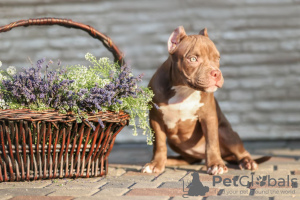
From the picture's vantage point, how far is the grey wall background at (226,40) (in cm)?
608

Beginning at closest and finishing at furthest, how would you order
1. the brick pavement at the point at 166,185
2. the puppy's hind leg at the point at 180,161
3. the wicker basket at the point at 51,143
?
the brick pavement at the point at 166,185 → the wicker basket at the point at 51,143 → the puppy's hind leg at the point at 180,161

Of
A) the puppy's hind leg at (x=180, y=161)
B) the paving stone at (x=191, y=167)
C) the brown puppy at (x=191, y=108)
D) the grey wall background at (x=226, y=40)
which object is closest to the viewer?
the brown puppy at (x=191, y=108)

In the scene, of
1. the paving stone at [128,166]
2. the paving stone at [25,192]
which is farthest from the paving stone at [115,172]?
→ the paving stone at [25,192]

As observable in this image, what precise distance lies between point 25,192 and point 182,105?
138 centimetres

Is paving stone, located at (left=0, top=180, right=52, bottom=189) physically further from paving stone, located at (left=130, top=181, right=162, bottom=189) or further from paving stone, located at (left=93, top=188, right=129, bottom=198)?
paving stone, located at (left=130, top=181, right=162, bottom=189)

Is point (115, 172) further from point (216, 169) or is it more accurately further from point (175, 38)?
point (175, 38)

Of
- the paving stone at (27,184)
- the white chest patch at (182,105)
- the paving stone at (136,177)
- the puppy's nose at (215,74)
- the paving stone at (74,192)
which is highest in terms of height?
the puppy's nose at (215,74)

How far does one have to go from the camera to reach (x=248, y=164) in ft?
12.7

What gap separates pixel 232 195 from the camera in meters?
2.81

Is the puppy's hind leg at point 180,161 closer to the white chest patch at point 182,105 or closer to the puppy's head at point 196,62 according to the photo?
the white chest patch at point 182,105

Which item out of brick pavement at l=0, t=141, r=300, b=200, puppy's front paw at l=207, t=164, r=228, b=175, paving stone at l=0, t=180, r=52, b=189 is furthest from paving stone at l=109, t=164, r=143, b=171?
paving stone at l=0, t=180, r=52, b=189

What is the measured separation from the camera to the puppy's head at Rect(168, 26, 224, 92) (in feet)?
11.4

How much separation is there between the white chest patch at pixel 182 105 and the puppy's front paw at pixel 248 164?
1.79ft

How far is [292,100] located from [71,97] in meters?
3.62
